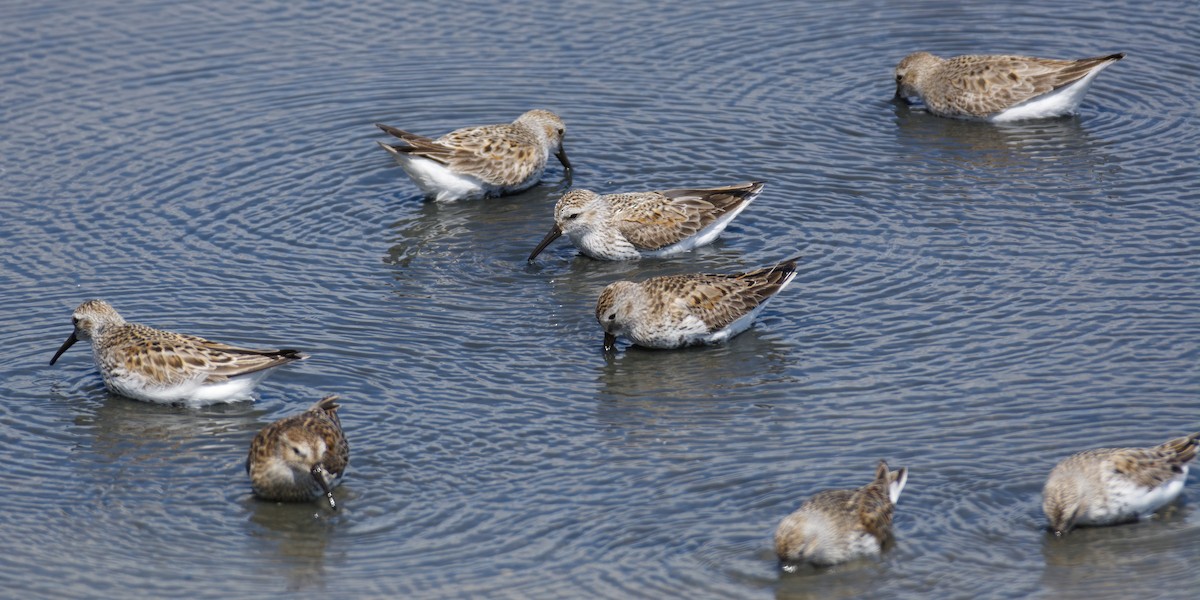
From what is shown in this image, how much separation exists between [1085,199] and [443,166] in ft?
23.2

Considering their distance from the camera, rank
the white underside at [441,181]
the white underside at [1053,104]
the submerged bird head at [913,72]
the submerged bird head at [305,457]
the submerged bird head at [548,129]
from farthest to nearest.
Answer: the submerged bird head at [913,72] < the white underside at [1053,104] < the submerged bird head at [548,129] < the white underside at [441,181] < the submerged bird head at [305,457]

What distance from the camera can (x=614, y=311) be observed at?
1369cm

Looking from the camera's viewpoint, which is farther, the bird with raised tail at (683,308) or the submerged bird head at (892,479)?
the bird with raised tail at (683,308)

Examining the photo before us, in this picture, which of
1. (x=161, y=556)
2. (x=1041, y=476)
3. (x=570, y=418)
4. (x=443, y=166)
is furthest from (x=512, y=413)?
(x=443, y=166)

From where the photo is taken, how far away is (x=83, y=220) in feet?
55.6

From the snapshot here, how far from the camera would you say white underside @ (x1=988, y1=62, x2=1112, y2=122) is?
18.7 metres

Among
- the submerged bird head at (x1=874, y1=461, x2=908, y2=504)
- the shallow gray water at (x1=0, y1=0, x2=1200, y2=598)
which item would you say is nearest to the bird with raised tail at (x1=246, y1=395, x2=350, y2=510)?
the shallow gray water at (x1=0, y1=0, x2=1200, y2=598)

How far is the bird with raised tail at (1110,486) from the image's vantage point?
33.4 ft

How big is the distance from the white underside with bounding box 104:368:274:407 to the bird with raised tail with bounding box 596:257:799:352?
3.09 metres

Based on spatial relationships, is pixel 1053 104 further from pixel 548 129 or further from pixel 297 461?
pixel 297 461

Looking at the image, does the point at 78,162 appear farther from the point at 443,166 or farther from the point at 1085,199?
the point at 1085,199

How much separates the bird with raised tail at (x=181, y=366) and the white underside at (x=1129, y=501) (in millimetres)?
6305

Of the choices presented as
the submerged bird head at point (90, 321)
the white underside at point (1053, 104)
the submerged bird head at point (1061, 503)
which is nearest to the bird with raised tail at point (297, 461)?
the submerged bird head at point (90, 321)

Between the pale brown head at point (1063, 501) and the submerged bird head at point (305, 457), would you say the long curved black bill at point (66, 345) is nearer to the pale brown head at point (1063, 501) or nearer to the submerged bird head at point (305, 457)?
the submerged bird head at point (305, 457)
